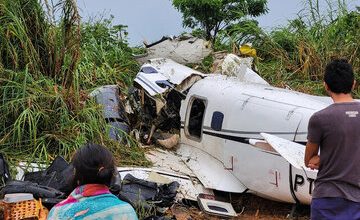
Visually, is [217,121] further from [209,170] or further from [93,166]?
[93,166]

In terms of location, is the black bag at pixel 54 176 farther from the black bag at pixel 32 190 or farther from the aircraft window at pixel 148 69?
the aircraft window at pixel 148 69

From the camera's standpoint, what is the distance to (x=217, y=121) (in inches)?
348

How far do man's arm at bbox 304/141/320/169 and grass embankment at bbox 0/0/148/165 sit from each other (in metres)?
5.14

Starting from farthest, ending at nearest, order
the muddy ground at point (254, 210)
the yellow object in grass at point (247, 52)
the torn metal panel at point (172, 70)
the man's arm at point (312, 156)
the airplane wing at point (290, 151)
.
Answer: the yellow object in grass at point (247, 52), the torn metal panel at point (172, 70), the muddy ground at point (254, 210), the airplane wing at point (290, 151), the man's arm at point (312, 156)

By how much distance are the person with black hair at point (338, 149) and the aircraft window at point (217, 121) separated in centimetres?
501

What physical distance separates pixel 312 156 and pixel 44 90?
20.1 feet

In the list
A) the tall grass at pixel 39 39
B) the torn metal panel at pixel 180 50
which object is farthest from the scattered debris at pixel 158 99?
the torn metal panel at pixel 180 50

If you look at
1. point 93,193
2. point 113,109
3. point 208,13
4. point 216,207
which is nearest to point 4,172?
point 113,109

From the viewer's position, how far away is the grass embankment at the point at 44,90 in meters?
8.52

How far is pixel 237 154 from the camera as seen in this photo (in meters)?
8.44

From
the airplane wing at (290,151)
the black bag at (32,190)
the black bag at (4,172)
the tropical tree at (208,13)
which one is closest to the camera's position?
the airplane wing at (290,151)

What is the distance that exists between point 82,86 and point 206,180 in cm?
300

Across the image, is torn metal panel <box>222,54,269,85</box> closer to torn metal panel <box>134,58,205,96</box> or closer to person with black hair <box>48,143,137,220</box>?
torn metal panel <box>134,58,205,96</box>

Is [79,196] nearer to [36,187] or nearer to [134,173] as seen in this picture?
[36,187]
